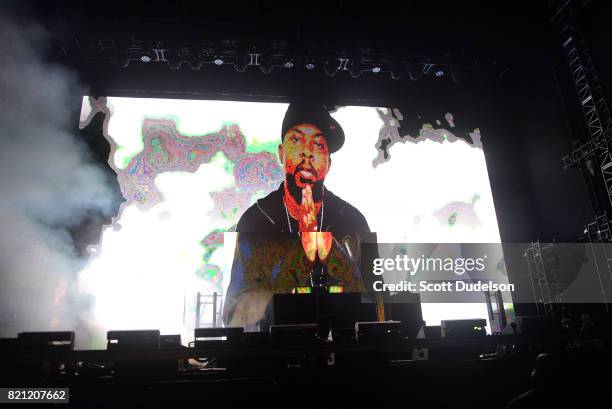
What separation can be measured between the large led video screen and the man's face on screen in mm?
131

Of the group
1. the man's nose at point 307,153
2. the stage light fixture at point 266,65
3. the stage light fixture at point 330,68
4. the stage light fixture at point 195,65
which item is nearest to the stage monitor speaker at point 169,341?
the man's nose at point 307,153

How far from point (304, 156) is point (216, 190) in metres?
1.54

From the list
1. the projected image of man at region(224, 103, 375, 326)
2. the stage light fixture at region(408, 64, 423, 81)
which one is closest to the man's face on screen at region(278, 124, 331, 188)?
the projected image of man at region(224, 103, 375, 326)

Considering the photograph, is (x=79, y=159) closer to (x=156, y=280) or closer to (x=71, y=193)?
(x=71, y=193)

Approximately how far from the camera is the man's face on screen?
7223mm

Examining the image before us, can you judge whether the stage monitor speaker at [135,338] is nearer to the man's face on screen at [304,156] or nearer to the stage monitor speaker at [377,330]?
the stage monitor speaker at [377,330]

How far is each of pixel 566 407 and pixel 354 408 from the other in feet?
6.06

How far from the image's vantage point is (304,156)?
732 cm

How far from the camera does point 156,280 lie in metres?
6.26

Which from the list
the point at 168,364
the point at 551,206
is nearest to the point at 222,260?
the point at 168,364

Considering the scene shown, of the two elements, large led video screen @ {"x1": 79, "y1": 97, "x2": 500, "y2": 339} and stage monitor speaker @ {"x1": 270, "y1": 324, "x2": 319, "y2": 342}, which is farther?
large led video screen @ {"x1": 79, "y1": 97, "x2": 500, "y2": 339}

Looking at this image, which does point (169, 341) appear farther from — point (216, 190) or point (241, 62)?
point (241, 62)

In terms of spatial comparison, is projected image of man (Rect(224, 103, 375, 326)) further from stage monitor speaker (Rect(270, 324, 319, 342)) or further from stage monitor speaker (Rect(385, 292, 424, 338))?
stage monitor speaker (Rect(270, 324, 319, 342))

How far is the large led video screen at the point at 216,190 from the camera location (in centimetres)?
625
